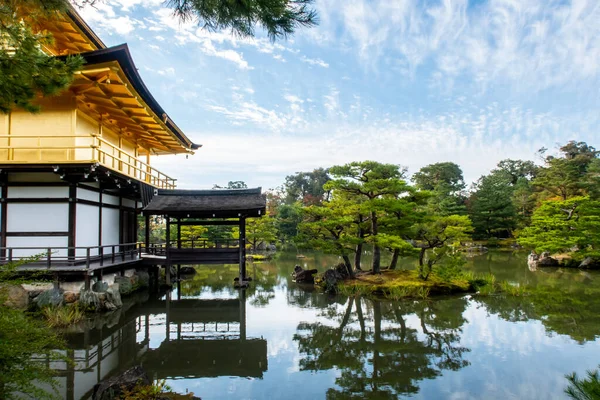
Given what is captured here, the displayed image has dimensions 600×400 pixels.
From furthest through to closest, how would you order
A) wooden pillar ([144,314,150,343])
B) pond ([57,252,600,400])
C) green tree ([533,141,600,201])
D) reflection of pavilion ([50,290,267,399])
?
green tree ([533,141,600,201]) < wooden pillar ([144,314,150,343]) < reflection of pavilion ([50,290,267,399]) < pond ([57,252,600,400])

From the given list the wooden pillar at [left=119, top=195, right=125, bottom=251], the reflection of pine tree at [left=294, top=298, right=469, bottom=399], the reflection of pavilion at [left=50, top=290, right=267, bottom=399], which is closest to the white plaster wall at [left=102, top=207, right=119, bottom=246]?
the wooden pillar at [left=119, top=195, right=125, bottom=251]

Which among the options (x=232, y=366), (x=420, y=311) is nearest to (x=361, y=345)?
(x=232, y=366)

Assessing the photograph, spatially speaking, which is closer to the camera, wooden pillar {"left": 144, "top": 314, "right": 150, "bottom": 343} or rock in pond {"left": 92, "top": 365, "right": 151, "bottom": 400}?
rock in pond {"left": 92, "top": 365, "right": 151, "bottom": 400}

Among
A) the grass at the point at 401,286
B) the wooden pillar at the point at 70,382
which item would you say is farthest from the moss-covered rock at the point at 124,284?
the grass at the point at 401,286

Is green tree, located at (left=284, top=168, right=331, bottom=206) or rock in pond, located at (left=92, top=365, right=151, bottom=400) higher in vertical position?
green tree, located at (left=284, top=168, right=331, bottom=206)

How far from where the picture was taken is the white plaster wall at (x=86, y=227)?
9.99m

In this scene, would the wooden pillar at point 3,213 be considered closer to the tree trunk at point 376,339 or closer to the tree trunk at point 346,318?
the tree trunk at point 346,318

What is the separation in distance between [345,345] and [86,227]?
811cm

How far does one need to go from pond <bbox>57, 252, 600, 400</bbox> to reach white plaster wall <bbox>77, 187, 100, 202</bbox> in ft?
11.0

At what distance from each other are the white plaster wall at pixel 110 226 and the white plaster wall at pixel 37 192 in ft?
6.13

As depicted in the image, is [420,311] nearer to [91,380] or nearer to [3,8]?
[91,380]

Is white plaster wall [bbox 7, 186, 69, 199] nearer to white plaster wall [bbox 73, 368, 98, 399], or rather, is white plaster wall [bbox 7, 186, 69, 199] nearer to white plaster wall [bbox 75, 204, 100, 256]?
white plaster wall [bbox 75, 204, 100, 256]

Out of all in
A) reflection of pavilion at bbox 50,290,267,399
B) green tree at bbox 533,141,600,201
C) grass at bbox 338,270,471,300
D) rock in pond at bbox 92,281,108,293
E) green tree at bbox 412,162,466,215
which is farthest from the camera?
green tree at bbox 412,162,466,215

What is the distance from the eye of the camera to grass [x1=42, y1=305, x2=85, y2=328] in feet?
25.6
